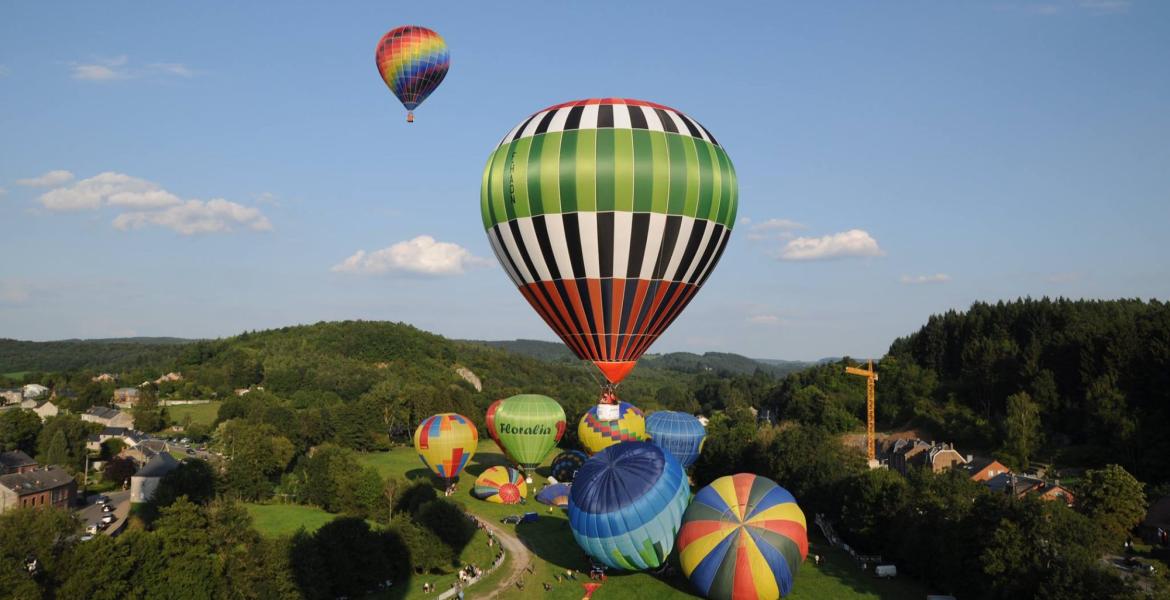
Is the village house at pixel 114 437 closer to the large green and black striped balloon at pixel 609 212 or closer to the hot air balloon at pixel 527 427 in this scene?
the hot air balloon at pixel 527 427

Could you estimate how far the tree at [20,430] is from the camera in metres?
68.1

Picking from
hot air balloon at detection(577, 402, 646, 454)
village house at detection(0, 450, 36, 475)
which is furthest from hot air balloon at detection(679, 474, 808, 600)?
village house at detection(0, 450, 36, 475)

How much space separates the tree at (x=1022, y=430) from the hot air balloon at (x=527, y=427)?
122ft

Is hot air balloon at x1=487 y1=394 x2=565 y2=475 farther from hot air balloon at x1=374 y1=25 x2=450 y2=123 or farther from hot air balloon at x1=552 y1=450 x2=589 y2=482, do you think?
hot air balloon at x1=374 y1=25 x2=450 y2=123

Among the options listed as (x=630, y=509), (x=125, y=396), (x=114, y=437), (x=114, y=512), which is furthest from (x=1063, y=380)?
(x=125, y=396)

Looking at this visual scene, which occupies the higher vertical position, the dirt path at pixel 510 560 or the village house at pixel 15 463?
the village house at pixel 15 463

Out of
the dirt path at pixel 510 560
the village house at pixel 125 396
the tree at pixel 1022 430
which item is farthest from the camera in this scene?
the village house at pixel 125 396

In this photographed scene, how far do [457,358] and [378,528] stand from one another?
123 meters

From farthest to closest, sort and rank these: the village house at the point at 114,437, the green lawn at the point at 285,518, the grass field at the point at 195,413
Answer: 1. the grass field at the point at 195,413
2. the village house at the point at 114,437
3. the green lawn at the point at 285,518

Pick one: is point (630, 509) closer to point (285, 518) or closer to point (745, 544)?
point (745, 544)

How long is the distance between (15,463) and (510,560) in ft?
150

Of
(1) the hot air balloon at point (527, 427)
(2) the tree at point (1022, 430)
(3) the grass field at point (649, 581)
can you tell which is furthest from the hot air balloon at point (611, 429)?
(2) the tree at point (1022, 430)

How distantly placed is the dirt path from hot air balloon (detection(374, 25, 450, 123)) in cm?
2860

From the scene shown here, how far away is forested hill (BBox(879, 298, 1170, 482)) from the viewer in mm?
61844
